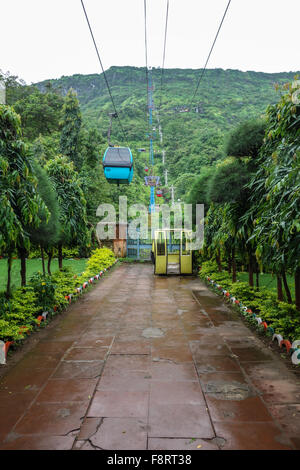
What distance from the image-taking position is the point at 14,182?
4.50 m

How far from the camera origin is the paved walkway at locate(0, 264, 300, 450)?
243 cm

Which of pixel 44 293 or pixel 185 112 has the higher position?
pixel 185 112

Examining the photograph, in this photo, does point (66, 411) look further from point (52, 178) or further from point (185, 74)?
point (185, 74)

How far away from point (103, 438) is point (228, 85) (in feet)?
210

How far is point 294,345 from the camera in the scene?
411cm

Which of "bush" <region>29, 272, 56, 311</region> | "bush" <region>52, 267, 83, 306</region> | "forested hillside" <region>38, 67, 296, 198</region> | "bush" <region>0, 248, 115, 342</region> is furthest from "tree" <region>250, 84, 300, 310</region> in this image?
"forested hillside" <region>38, 67, 296, 198</region>

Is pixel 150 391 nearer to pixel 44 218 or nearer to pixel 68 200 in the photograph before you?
pixel 44 218

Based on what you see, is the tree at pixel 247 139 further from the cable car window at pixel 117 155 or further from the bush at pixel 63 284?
the bush at pixel 63 284

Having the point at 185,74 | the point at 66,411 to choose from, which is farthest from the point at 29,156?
the point at 185,74

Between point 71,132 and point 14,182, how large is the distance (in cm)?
1679

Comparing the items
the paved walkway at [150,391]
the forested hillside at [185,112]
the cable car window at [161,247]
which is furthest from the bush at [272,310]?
the forested hillside at [185,112]

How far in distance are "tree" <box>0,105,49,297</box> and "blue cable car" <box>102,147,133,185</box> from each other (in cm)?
524

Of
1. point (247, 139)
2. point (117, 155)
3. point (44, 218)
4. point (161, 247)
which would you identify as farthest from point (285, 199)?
point (161, 247)

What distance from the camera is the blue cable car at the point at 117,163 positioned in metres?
9.83
